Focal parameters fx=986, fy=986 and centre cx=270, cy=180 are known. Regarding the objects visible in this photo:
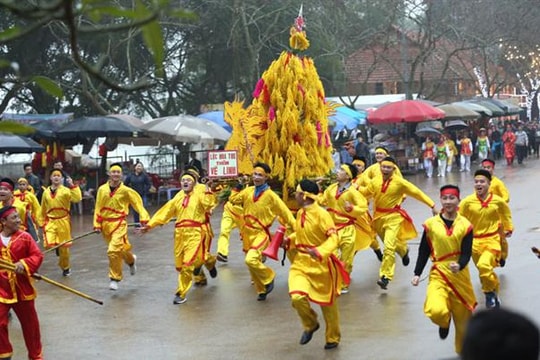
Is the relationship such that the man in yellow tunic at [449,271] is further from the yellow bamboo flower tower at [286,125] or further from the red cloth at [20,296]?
the yellow bamboo flower tower at [286,125]

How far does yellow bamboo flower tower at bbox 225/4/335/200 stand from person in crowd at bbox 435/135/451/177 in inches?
760

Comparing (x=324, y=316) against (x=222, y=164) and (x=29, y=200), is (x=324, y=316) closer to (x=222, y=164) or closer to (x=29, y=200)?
(x=222, y=164)

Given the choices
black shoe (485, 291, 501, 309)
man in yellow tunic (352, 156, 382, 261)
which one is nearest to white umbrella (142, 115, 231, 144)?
man in yellow tunic (352, 156, 382, 261)

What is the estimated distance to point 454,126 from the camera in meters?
39.2

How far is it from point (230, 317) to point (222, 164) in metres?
3.26

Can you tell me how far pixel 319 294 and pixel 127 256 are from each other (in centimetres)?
529

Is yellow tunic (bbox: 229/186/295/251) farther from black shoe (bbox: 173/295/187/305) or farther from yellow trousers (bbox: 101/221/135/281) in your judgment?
yellow trousers (bbox: 101/221/135/281)

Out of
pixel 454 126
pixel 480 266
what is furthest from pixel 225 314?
pixel 454 126

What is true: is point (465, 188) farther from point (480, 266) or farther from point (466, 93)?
point (466, 93)

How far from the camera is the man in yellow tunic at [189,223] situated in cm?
1242

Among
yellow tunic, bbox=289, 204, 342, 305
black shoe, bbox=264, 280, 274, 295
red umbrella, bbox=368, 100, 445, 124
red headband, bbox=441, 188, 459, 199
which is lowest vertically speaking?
black shoe, bbox=264, 280, 274, 295

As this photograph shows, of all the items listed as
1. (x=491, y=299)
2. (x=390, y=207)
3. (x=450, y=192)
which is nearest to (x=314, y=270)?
(x=450, y=192)

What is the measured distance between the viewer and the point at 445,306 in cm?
868

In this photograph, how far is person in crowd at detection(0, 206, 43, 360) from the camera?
29.2 ft
